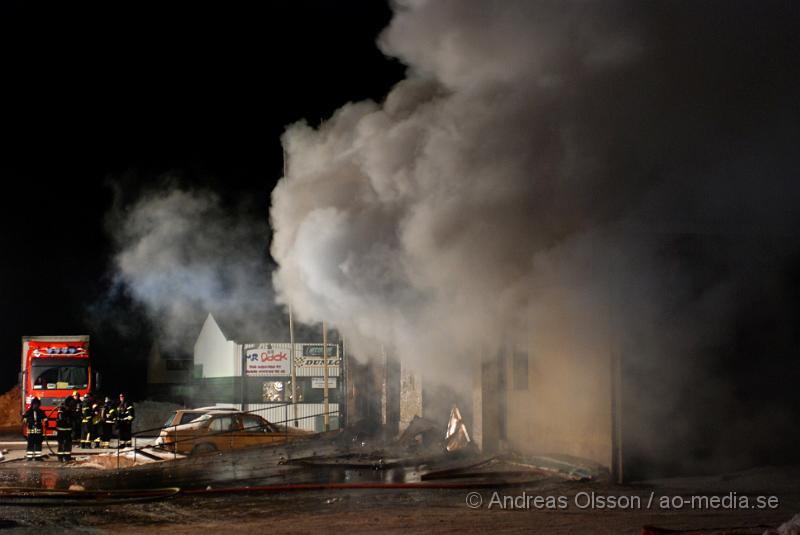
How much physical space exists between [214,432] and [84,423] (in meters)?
4.43

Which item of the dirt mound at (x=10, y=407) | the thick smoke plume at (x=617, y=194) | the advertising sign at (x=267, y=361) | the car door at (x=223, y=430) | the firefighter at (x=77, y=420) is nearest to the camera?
the thick smoke plume at (x=617, y=194)

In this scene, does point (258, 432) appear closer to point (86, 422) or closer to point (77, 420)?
point (86, 422)

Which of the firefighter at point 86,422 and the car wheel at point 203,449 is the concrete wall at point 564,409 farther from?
the firefighter at point 86,422

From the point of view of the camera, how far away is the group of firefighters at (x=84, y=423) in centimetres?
1780

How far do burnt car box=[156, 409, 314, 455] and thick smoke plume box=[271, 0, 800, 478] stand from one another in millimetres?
7043

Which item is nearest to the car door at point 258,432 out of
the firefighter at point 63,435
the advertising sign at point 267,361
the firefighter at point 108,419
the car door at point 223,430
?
the car door at point 223,430

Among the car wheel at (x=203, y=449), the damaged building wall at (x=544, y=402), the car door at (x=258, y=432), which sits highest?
the damaged building wall at (x=544, y=402)

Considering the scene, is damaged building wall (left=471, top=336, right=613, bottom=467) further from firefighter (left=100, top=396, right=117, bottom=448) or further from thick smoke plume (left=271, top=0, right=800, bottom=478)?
firefighter (left=100, top=396, right=117, bottom=448)

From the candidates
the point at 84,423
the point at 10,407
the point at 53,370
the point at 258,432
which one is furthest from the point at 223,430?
the point at 10,407

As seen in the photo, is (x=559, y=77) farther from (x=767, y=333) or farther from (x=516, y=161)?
(x=767, y=333)

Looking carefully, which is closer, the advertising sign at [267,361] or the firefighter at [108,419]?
the firefighter at [108,419]

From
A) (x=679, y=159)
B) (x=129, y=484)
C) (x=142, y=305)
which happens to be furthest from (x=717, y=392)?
(x=142, y=305)

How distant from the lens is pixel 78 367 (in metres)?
24.8

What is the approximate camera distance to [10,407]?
1496 inches
